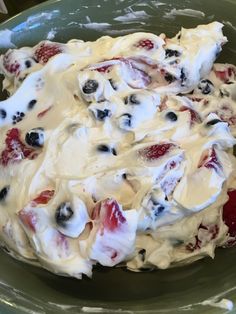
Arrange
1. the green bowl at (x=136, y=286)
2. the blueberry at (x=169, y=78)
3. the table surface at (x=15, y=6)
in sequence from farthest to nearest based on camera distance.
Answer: the table surface at (x=15, y=6) → the blueberry at (x=169, y=78) → the green bowl at (x=136, y=286)

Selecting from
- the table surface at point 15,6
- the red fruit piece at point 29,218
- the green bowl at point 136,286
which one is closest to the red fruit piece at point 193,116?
the green bowl at point 136,286

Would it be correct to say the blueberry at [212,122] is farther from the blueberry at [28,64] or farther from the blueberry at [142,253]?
the blueberry at [28,64]

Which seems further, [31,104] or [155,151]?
[31,104]

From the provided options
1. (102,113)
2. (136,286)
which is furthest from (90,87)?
(136,286)

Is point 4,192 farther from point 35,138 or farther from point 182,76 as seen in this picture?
point 182,76

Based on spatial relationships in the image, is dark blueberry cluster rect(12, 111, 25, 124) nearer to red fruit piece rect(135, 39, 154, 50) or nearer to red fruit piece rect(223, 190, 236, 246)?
red fruit piece rect(135, 39, 154, 50)

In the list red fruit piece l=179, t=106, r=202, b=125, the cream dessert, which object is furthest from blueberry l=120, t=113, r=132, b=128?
red fruit piece l=179, t=106, r=202, b=125

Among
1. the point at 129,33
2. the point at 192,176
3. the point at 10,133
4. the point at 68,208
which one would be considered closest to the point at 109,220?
the point at 68,208
